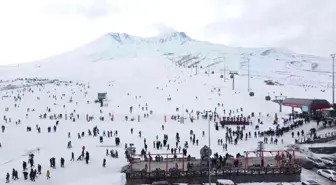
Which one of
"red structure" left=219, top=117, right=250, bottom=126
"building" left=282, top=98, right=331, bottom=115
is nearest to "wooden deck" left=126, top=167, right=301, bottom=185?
"red structure" left=219, top=117, right=250, bottom=126

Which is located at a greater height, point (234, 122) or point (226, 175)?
point (234, 122)

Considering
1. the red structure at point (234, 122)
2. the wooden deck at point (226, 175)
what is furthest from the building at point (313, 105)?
the wooden deck at point (226, 175)

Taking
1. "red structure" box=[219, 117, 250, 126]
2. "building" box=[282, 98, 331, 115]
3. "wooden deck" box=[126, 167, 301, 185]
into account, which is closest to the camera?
"wooden deck" box=[126, 167, 301, 185]

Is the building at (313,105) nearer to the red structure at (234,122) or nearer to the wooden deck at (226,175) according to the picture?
the red structure at (234,122)

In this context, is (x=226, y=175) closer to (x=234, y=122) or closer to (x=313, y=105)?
(x=234, y=122)

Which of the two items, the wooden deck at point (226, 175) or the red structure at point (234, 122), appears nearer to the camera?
the wooden deck at point (226, 175)

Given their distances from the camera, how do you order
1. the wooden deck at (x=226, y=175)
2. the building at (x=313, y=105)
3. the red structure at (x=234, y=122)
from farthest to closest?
1. the building at (x=313, y=105)
2. the red structure at (x=234, y=122)
3. the wooden deck at (x=226, y=175)

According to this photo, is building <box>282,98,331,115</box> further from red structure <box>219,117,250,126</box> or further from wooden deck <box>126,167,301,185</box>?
wooden deck <box>126,167,301,185</box>

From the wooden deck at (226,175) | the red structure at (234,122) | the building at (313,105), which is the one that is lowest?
the wooden deck at (226,175)

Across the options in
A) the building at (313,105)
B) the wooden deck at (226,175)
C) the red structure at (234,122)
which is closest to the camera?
the wooden deck at (226,175)

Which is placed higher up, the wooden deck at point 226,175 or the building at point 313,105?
the building at point 313,105

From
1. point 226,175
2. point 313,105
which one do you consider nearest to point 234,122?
point 313,105

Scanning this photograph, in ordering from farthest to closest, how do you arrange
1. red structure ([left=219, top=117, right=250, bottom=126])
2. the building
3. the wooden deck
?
the building → red structure ([left=219, top=117, right=250, bottom=126]) → the wooden deck
